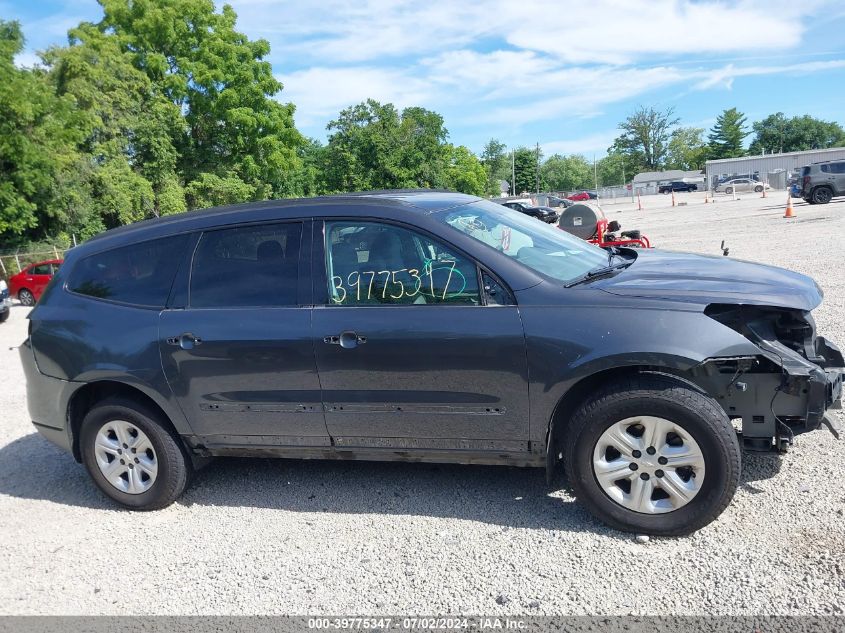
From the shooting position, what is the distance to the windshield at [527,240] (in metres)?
3.81

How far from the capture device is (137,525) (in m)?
4.16

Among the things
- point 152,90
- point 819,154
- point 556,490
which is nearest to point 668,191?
point 819,154

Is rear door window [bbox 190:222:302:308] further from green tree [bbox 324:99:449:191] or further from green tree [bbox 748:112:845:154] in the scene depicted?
green tree [bbox 748:112:845:154]

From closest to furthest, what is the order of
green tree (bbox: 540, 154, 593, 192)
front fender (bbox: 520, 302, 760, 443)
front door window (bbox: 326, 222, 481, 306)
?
front fender (bbox: 520, 302, 760, 443)
front door window (bbox: 326, 222, 481, 306)
green tree (bbox: 540, 154, 593, 192)

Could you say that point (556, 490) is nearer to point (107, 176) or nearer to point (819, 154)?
point (107, 176)

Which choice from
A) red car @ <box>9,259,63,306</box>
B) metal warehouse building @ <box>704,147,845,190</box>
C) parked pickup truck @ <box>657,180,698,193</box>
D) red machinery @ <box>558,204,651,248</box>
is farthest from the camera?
parked pickup truck @ <box>657,180,698,193</box>

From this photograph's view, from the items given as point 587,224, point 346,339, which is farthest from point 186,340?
point 587,224

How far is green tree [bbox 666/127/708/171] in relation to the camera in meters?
112

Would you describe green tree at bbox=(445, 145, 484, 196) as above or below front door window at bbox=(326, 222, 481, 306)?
above

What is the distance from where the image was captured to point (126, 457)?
4.31m

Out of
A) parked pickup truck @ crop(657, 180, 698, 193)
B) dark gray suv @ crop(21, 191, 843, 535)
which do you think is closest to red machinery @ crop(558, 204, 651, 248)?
dark gray suv @ crop(21, 191, 843, 535)

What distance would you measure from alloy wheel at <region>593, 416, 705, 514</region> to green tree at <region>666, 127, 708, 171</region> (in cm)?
11952

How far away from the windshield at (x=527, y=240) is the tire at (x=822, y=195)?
89.2 ft

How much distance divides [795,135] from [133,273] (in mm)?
123356
